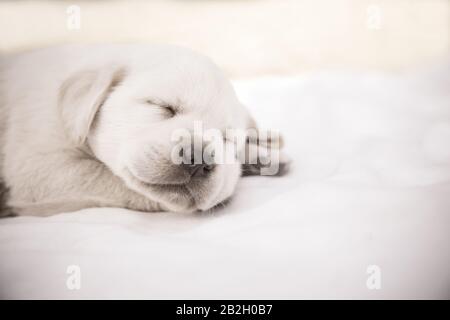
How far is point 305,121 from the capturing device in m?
1.59

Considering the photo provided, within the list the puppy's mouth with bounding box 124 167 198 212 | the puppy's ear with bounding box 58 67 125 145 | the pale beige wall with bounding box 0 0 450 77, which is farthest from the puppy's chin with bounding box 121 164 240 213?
the pale beige wall with bounding box 0 0 450 77

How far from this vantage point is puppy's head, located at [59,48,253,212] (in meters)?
1.01

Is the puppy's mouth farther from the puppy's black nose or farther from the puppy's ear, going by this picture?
the puppy's ear

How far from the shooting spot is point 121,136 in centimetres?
105

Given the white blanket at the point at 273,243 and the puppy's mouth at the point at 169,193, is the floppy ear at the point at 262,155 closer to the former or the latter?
the white blanket at the point at 273,243

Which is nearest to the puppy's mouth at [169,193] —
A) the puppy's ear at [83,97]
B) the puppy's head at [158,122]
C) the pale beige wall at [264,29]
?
the puppy's head at [158,122]

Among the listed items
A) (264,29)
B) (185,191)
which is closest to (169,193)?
(185,191)

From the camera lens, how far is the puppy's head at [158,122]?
1007mm

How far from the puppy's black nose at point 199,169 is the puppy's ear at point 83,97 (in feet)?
0.94

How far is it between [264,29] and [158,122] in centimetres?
80

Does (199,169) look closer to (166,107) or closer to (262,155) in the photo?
(166,107)

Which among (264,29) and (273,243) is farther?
(264,29)

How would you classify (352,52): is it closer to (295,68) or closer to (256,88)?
(295,68)

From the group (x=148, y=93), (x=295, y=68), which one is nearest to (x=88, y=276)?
(x=148, y=93)
